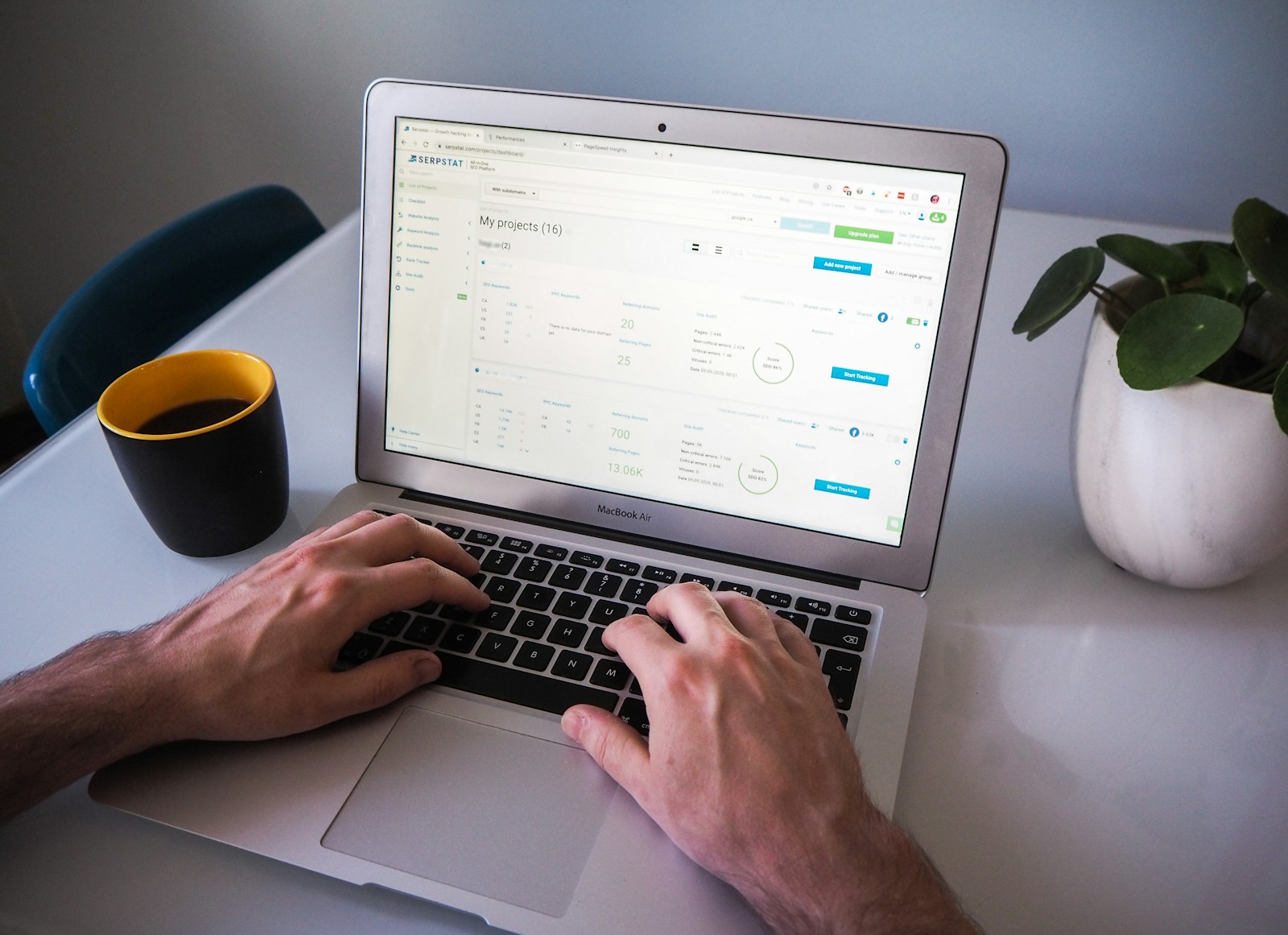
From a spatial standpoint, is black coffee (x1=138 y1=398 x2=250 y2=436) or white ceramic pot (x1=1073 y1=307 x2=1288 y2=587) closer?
white ceramic pot (x1=1073 y1=307 x2=1288 y2=587)

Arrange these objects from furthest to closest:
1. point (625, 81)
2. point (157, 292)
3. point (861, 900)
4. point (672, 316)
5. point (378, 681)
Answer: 1. point (625, 81)
2. point (157, 292)
3. point (672, 316)
4. point (378, 681)
5. point (861, 900)

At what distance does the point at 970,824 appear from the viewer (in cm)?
55

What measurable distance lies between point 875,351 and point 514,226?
283mm

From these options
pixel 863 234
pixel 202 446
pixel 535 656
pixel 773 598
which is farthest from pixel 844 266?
pixel 202 446

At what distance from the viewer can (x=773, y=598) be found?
2.19 feet

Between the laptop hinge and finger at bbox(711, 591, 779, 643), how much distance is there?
0.09 meters

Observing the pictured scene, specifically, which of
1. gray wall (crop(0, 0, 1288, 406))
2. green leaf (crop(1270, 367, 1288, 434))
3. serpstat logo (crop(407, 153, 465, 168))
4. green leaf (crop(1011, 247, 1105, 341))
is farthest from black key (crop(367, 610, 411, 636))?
gray wall (crop(0, 0, 1288, 406))

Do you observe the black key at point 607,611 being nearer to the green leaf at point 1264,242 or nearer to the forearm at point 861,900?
Result: the forearm at point 861,900

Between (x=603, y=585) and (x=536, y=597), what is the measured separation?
0.05 metres

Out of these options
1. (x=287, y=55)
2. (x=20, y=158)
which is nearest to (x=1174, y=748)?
(x=287, y=55)

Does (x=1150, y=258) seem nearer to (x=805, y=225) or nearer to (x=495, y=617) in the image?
(x=805, y=225)

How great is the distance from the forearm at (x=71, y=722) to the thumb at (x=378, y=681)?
96 millimetres

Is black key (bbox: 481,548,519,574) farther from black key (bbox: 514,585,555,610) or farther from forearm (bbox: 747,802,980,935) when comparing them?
forearm (bbox: 747,802,980,935)

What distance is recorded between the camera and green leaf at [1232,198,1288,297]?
0.57 metres
